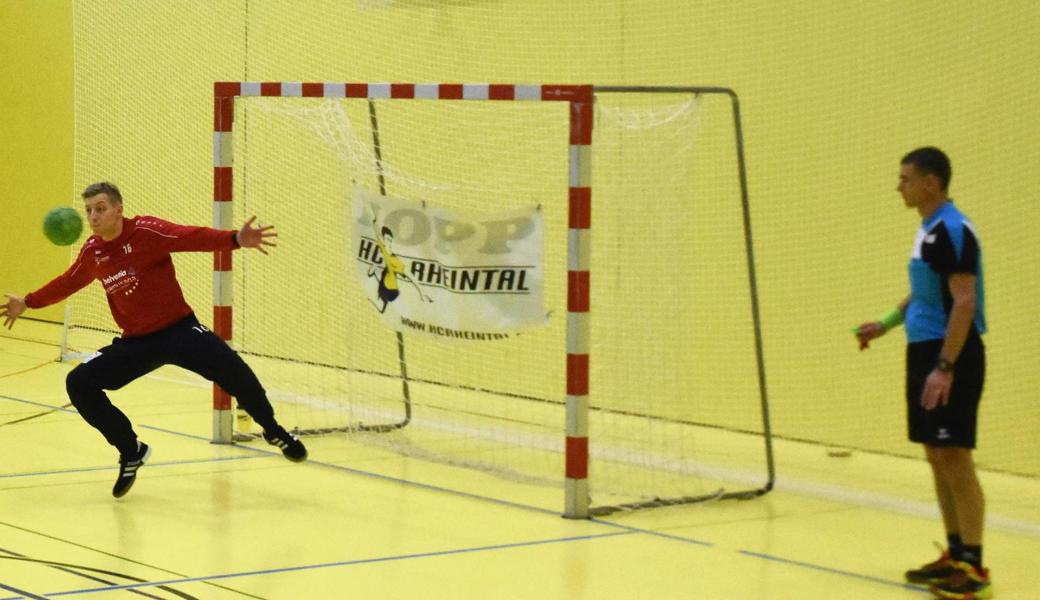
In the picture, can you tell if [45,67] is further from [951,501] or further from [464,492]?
[951,501]

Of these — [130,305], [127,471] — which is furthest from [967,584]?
[130,305]

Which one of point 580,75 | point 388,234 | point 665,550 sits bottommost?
point 665,550

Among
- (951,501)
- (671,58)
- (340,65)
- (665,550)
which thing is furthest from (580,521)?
(340,65)

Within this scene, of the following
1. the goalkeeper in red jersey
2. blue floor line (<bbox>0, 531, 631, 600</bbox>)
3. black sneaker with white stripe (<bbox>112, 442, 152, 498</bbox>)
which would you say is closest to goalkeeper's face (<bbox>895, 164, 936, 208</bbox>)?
blue floor line (<bbox>0, 531, 631, 600</bbox>)

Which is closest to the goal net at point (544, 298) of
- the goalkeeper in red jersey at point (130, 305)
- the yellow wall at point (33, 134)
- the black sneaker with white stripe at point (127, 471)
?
the goalkeeper in red jersey at point (130, 305)

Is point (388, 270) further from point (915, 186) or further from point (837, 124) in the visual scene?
point (915, 186)

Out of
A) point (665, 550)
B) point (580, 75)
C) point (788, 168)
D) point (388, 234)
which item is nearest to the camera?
point (665, 550)

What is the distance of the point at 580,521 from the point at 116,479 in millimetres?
2693

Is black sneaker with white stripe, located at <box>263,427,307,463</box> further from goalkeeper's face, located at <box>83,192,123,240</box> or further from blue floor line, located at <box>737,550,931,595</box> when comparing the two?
blue floor line, located at <box>737,550,931,595</box>

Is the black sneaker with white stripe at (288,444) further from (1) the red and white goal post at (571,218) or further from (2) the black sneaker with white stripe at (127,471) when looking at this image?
(1) the red and white goal post at (571,218)

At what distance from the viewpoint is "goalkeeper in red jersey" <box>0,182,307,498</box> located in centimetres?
778

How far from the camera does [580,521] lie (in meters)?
7.53

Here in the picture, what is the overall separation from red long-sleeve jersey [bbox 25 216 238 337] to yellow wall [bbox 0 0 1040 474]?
375 centimetres

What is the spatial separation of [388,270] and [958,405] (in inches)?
155
